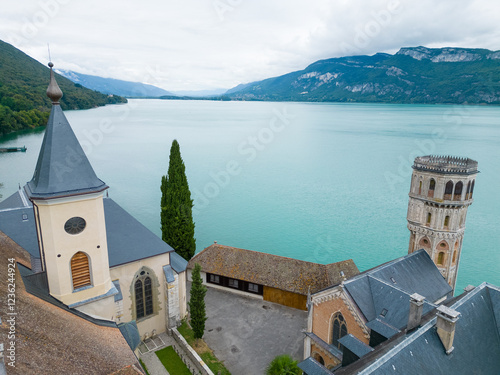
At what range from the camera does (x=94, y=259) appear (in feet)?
54.3

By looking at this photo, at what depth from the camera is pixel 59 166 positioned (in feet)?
48.3

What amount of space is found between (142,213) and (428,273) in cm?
3854

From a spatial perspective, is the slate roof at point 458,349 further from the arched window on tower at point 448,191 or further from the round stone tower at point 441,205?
the arched window on tower at point 448,191

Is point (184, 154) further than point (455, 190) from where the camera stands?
Yes

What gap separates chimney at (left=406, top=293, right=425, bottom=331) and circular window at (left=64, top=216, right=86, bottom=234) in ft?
51.7

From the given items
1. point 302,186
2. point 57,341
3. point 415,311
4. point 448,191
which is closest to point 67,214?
point 57,341

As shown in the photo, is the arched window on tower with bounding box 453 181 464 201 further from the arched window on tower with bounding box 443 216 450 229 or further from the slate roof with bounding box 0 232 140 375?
the slate roof with bounding box 0 232 140 375

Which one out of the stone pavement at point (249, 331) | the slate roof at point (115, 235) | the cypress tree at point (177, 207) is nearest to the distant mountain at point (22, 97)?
the cypress tree at point (177, 207)

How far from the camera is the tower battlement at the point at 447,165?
77.1ft

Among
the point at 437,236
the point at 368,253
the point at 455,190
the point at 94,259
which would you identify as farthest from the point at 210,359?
the point at 368,253

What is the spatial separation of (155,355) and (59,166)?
45.3ft

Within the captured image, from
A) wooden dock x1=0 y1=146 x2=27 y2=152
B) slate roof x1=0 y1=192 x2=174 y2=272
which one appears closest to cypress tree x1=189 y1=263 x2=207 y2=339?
slate roof x1=0 y1=192 x2=174 y2=272

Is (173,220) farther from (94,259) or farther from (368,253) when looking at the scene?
(368,253)

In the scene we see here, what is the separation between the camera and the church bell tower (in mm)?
14609
